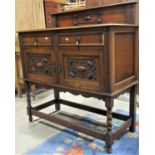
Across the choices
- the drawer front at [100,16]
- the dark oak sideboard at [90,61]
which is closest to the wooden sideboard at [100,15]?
the drawer front at [100,16]

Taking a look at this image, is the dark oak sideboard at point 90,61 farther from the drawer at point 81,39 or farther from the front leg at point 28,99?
the front leg at point 28,99

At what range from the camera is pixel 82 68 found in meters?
1.65

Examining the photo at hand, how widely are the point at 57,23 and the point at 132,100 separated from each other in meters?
1.20

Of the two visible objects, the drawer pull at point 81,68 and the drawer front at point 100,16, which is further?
the drawer front at point 100,16

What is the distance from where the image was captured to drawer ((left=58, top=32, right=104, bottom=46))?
150 cm

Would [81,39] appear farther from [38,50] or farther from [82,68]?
[38,50]

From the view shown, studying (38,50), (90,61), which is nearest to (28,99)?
(38,50)

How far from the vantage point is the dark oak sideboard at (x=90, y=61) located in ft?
4.94

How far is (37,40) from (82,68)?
615mm
